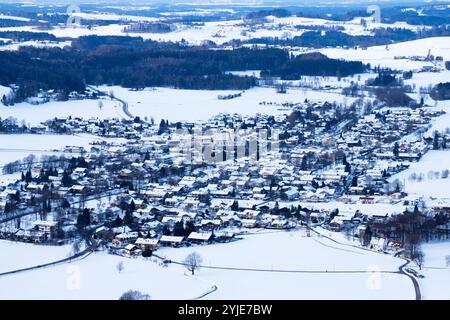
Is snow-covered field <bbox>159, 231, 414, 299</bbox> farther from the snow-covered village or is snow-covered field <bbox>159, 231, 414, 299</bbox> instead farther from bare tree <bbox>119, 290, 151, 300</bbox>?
bare tree <bbox>119, 290, 151, 300</bbox>

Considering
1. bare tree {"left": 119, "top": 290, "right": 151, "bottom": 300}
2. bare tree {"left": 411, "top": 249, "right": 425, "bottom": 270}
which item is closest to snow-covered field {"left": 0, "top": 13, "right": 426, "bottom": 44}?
bare tree {"left": 411, "top": 249, "right": 425, "bottom": 270}

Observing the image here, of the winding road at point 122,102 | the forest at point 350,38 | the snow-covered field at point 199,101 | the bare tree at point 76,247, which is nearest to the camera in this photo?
the bare tree at point 76,247

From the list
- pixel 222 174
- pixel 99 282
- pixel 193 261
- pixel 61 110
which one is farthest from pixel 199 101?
pixel 99 282

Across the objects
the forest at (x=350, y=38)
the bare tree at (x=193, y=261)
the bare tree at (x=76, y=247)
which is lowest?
the forest at (x=350, y=38)

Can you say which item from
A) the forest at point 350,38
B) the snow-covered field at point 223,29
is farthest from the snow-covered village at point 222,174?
the snow-covered field at point 223,29

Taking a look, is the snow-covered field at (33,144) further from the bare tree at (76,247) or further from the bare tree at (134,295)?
the bare tree at (134,295)

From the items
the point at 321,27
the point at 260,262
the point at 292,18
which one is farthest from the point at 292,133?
the point at 292,18

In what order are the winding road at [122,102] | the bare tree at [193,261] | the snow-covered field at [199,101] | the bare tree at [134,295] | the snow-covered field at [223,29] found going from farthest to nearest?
the snow-covered field at [223,29]
the snow-covered field at [199,101]
the winding road at [122,102]
the bare tree at [193,261]
the bare tree at [134,295]
